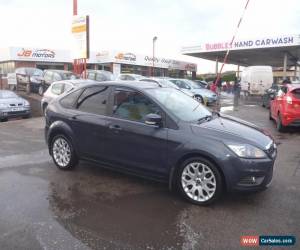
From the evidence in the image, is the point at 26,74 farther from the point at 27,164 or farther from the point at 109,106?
the point at 109,106

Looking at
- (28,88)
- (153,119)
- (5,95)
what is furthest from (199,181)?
(28,88)

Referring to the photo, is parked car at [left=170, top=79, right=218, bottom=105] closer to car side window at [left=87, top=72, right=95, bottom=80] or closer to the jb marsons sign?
car side window at [left=87, top=72, right=95, bottom=80]

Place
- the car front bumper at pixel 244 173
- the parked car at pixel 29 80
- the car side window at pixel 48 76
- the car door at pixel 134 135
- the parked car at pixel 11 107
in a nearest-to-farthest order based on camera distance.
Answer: the car front bumper at pixel 244 173 < the car door at pixel 134 135 < the parked car at pixel 11 107 < the car side window at pixel 48 76 < the parked car at pixel 29 80

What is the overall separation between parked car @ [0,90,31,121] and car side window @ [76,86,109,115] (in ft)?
28.9

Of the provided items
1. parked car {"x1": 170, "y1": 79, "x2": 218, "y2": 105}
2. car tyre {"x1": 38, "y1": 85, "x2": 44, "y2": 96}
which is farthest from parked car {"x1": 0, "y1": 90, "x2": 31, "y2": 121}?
parked car {"x1": 170, "y1": 79, "x2": 218, "y2": 105}

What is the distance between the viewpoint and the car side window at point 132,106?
191 inches

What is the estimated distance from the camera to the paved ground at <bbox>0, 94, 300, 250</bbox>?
138 inches

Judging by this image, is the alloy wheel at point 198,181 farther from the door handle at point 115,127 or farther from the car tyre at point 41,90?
the car tyre at point 41,90

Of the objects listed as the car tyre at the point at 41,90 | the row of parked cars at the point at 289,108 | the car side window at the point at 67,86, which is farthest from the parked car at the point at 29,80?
the row of parked cars at the point at 289,108

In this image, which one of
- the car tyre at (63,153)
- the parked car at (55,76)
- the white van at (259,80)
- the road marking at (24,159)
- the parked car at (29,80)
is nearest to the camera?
the car tyre at (63,153)

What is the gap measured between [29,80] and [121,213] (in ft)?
60.6

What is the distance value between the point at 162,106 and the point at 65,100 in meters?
2.14

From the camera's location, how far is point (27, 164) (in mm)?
6332

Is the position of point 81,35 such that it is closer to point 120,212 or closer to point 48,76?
point 48,76
